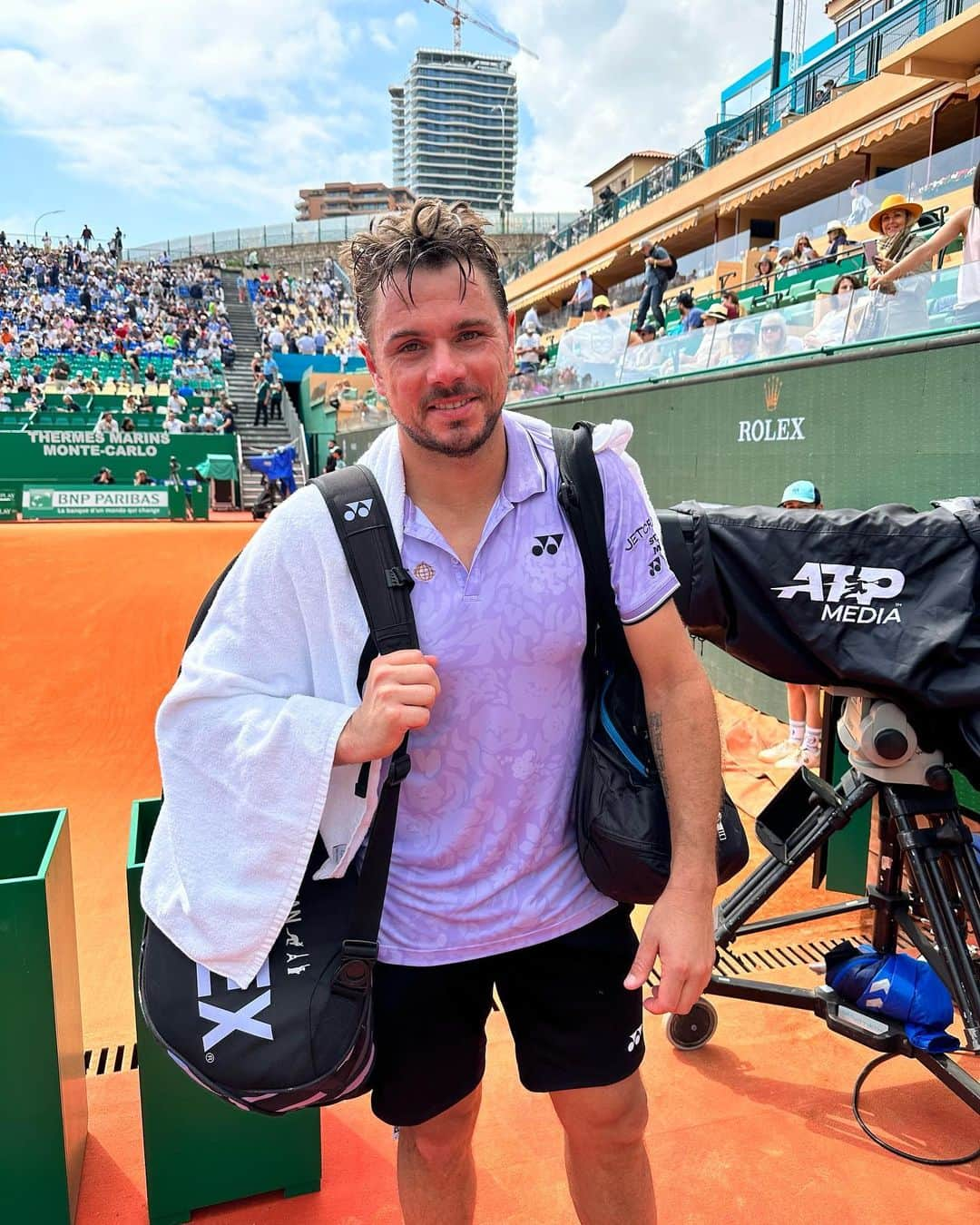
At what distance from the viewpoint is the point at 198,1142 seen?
2264 millimetres

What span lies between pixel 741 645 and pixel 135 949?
1.94 meters

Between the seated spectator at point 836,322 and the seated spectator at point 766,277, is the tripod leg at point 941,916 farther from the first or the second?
the seated spectator at point 766,277

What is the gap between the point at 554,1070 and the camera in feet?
5.62

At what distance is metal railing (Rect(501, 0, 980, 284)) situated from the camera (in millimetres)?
17062

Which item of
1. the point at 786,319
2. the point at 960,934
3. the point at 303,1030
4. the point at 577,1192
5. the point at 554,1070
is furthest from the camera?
the point at 786,319

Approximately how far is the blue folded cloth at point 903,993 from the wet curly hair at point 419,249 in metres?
2.17

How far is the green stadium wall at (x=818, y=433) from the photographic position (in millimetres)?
5105

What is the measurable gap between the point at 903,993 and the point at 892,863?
359mm

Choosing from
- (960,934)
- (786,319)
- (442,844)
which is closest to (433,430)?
(442,844)

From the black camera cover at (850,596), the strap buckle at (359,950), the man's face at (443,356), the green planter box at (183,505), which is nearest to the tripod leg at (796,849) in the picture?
the black camera cover at (850,596)

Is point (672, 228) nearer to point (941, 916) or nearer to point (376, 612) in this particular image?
point (941, 916)

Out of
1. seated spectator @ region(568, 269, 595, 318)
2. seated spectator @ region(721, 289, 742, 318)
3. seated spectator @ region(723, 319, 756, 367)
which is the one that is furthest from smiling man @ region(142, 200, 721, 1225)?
seated spectator @ region(568, 269, 595, 318)

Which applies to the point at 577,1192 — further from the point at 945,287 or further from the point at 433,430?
the point at 945,287

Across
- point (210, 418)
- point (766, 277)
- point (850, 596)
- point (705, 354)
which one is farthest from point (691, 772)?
point (210, 418)
